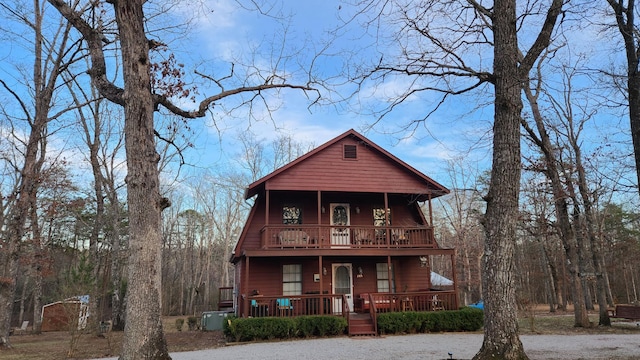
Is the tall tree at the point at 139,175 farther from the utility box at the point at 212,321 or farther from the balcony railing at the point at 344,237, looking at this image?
the utility box at the point at 212,321

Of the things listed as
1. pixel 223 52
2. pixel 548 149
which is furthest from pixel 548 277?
pixel 223 52

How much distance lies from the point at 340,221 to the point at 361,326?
461 centimetres

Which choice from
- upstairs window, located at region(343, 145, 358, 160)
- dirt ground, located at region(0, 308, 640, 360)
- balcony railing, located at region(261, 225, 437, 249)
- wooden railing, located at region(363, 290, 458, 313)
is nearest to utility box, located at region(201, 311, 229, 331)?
dirt ground, located at region(0, 308, 640, 360)

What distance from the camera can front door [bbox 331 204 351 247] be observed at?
53.8 feet

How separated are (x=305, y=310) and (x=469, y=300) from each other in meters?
24.2

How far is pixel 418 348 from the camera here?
10.3 metres

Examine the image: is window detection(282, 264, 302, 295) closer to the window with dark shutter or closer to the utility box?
the utility box

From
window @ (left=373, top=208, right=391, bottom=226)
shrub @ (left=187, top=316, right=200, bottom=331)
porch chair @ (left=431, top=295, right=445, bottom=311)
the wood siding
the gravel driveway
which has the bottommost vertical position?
shrub @ (left=187, top=316, right=200, bottom=331)

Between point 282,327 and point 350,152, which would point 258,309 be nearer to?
point 282,327

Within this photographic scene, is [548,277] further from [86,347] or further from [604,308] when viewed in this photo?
[86,347]

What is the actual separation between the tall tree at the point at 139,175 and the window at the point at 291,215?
34.0ft

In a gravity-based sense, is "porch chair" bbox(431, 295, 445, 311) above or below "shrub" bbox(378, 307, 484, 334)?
above

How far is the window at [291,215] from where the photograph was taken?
16.7 m

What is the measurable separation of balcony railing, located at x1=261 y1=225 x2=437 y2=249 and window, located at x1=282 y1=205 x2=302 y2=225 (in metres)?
0.84
